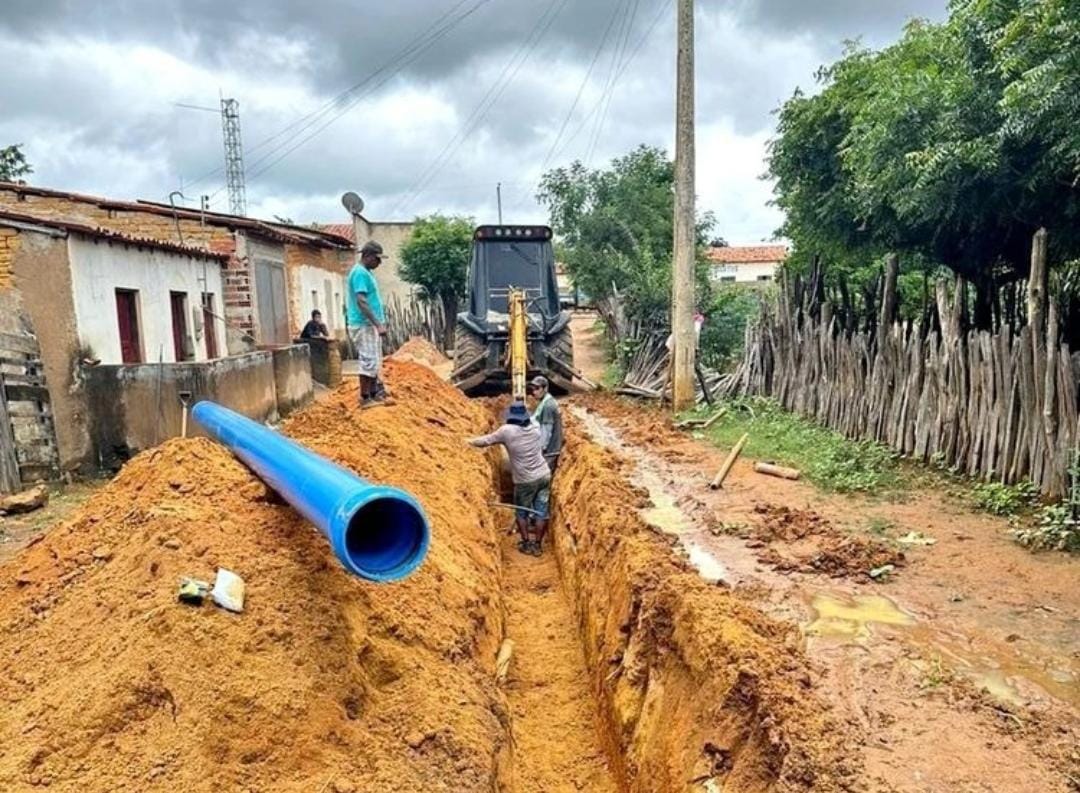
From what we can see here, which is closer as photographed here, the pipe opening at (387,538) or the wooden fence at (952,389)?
the pipe opening at (387,538)

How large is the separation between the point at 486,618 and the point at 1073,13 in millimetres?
5543

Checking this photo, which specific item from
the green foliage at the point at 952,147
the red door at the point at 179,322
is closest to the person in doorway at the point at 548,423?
the green foliage at the point at 952,147

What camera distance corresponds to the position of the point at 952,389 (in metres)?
7.45

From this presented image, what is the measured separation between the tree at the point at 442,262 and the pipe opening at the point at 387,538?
2423 cm

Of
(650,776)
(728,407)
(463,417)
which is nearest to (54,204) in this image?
(463,417)

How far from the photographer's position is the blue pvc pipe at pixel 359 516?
8.90 ft

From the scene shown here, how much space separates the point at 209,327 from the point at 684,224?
9215 mm

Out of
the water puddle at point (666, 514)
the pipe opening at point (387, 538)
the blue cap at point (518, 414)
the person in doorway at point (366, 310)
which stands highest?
the person in doorway at point (366, 310)

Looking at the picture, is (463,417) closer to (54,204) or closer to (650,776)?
(650,776)

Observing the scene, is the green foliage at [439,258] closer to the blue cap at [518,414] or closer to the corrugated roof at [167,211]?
the corrugated roof at [167,211]

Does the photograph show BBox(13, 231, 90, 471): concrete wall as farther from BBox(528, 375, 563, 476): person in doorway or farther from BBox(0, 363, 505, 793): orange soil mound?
BBox(528, 375, 563, 476): person in doorway

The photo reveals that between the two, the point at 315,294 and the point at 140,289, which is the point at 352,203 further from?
the point at 140,289

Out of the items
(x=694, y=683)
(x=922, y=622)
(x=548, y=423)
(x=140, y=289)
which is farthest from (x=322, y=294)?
(x=922, y=622)

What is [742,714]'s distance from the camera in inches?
137
